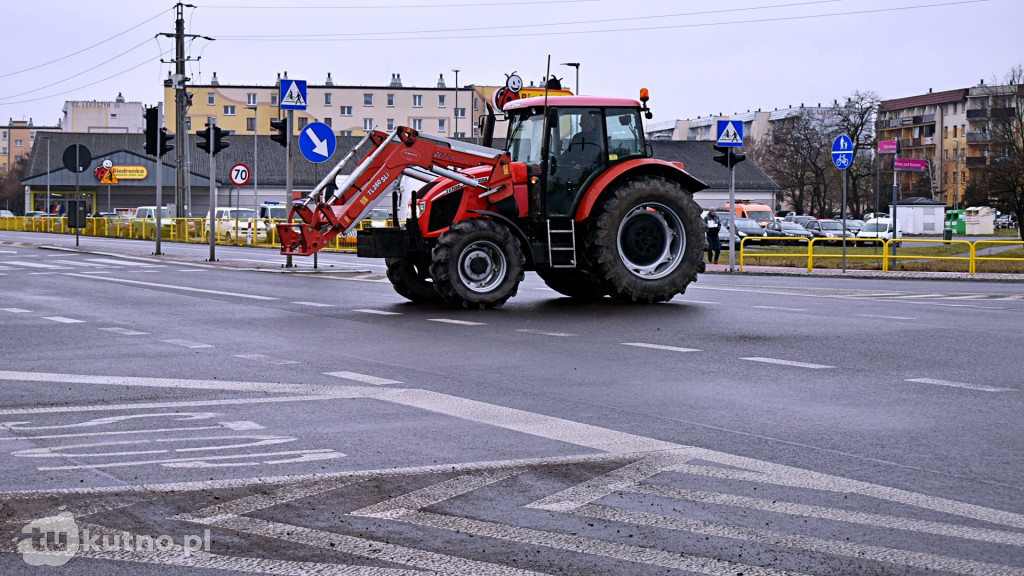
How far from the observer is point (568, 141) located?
18250mm

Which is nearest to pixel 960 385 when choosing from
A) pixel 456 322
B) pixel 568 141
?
pixel 456 322

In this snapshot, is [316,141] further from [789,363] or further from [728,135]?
[789,363]

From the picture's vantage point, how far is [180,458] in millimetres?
7047

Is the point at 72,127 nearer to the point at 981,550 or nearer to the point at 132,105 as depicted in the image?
the point at 132,105

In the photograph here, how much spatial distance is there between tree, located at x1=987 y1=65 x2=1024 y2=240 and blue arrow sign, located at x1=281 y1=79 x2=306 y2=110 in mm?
34524

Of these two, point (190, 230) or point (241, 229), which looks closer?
point (241, 229)

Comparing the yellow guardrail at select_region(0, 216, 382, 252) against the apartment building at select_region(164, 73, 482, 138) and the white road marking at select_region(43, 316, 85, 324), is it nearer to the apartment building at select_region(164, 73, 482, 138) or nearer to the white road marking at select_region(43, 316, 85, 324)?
the white road marking at select_region(43, 316, 85, 324)

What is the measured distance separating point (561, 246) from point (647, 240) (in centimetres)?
137

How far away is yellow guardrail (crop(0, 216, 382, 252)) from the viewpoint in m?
49.9

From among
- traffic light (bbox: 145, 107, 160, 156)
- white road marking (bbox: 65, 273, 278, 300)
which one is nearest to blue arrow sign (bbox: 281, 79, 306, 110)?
white road marking (bbox: 65, 273, 278, 300)

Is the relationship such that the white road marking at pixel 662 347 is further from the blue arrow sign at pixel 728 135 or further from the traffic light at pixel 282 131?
the blue arrow sign at pixel 728 135

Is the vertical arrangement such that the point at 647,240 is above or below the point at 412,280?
above

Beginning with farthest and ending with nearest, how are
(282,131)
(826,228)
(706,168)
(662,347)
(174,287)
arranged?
1. (706,168)
2. (826,228)
3. (282,131)
4. (174,287)
5. (662,347)

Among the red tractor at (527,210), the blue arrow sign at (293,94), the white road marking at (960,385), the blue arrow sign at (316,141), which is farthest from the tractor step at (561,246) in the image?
the blue arrow sign at (293,94)
